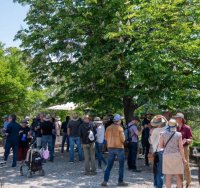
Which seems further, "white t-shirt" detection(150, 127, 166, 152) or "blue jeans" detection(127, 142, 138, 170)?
"blue jeans" detection(127, 142, 138, 170)

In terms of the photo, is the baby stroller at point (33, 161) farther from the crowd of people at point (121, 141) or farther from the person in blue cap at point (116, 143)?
the person in blue cap at point (116, 143)

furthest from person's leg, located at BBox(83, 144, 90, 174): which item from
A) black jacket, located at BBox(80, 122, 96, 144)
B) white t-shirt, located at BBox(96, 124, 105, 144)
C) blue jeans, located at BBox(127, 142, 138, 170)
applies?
blue jeans, located at BBox(127, 142, 138, 170)

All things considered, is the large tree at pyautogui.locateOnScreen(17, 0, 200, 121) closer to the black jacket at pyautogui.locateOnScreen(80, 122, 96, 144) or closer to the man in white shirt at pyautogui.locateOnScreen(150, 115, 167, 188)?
the black jacket at pyautogui.locateOnScreen(80, 122, 96, 144)

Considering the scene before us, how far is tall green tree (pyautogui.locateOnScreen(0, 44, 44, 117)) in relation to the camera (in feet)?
100

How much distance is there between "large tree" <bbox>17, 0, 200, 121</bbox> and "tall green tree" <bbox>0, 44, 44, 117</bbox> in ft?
35.8

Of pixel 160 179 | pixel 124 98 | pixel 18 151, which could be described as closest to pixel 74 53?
pixel 124 98

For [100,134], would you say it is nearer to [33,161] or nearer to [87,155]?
[87,155]

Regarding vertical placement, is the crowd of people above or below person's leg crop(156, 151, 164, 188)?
above

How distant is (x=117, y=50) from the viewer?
16359 millimetres

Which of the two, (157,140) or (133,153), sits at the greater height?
(157,140)

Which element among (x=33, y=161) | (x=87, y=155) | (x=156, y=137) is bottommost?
(x=33, y=161)

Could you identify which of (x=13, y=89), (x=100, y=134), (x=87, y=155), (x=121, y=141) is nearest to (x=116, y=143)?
(x=121, y=141)

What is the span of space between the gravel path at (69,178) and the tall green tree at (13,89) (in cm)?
1690

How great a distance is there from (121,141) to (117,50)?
681 cm
